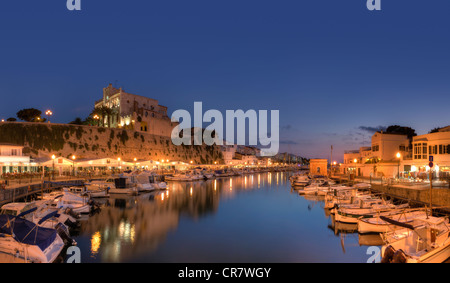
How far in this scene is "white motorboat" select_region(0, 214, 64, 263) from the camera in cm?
1133

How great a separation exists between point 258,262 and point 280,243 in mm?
3720

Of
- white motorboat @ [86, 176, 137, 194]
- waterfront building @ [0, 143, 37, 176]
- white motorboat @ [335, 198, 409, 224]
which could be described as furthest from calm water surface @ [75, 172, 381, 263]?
waterfront building @ [0, 143, 37, 176]

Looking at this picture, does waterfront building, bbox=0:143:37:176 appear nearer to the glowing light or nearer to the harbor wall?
the glowing light

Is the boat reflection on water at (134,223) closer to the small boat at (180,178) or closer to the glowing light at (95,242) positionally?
the glowing light at (95,242)

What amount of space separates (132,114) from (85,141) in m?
18.1

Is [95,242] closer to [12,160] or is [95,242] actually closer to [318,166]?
[12,160]

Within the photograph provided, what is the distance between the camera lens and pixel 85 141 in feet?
221

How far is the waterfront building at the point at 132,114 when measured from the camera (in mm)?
81938

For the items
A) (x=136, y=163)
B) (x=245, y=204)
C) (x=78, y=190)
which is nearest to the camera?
(x=78, y=190)

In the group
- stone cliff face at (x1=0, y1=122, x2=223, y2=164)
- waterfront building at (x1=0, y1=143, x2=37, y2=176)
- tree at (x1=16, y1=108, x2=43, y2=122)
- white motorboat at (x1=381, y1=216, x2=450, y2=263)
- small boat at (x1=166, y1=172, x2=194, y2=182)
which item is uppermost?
tree at (x1=16, y1=108, x2=43, y2=122)

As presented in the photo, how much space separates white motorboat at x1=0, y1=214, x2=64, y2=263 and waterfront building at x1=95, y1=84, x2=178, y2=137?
7036 centimetres
